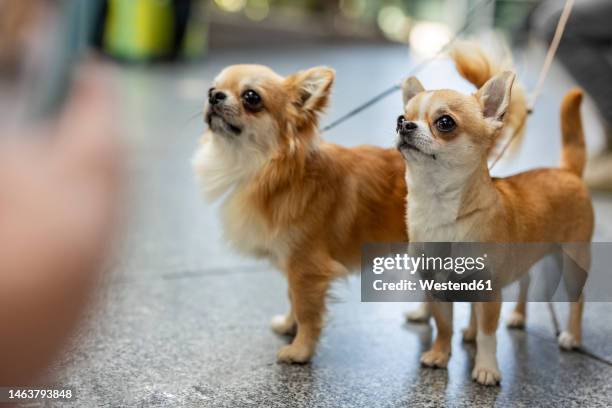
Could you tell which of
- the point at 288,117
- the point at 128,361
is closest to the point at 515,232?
the point at 288,117

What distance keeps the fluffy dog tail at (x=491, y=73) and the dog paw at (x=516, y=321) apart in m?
0.65

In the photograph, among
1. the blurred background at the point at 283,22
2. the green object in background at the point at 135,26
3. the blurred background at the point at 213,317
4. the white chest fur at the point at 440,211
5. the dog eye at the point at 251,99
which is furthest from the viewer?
the blurred background at the point at 283,22

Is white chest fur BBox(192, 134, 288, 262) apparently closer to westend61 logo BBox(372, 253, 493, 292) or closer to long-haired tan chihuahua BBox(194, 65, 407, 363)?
long-haired tan chihuahua BBox(194, 65, 407, 363)

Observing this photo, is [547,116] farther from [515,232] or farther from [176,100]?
[515,232]

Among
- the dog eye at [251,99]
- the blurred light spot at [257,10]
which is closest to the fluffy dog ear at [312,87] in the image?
the dog eye at [251,99]

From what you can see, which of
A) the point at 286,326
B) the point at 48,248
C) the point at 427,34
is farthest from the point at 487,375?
the point at 427,34

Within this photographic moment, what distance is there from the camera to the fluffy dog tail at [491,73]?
94.7 inches

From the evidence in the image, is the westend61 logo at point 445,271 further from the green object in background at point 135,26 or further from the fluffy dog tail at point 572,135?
the green object in background at point 135,26

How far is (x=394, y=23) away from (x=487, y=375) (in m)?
15.5

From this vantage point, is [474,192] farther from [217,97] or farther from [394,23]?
[394,23]

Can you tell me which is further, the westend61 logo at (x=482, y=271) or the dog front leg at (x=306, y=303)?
the dog front leg at (x=306, y=303)

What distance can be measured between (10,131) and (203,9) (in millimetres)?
12111

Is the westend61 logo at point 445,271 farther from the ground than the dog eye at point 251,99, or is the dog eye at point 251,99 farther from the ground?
the dog eye at point 251,99

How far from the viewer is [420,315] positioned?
8.89 feet
